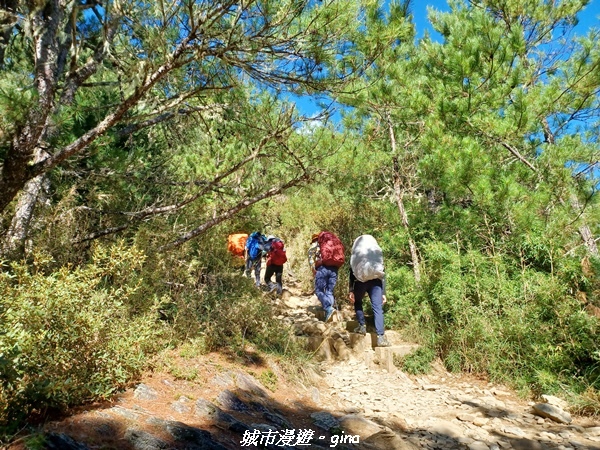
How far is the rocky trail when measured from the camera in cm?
250

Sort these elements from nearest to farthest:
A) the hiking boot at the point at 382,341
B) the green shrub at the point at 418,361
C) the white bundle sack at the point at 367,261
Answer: the green shrub at the point at 418,361, the hiking boot at the point at 382,341, the white bundle sack at the point at 367,261

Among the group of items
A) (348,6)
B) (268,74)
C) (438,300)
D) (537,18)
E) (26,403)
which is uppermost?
(537,18)

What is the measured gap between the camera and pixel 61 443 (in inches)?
80.0

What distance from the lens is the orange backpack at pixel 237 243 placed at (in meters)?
7.98

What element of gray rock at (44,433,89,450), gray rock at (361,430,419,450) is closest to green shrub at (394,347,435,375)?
gray rock at (361,430,419,450)

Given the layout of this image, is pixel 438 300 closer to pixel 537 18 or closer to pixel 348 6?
pixel 348 6

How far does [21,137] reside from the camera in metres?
2.64

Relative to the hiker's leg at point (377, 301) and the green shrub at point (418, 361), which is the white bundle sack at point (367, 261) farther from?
the green shrub at point (418, 361)

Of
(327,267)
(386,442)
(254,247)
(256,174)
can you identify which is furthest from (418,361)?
(254,247)

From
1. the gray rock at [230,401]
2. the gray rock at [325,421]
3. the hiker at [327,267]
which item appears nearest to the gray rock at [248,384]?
the gray rock at [230,401]

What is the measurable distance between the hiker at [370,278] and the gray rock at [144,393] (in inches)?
137

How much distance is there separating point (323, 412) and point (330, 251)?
3.16m

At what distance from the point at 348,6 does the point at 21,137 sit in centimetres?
277

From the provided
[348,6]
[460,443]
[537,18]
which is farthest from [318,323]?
[537,18]
